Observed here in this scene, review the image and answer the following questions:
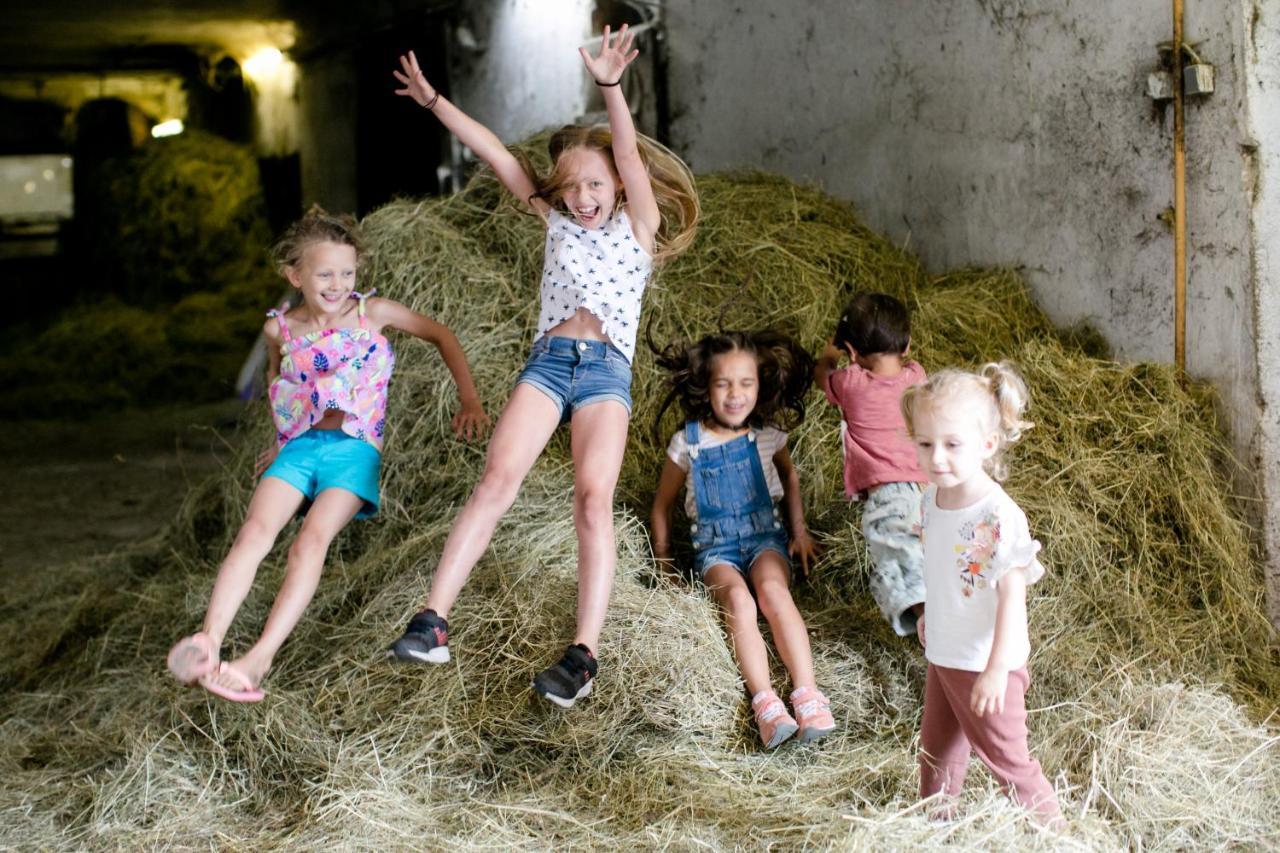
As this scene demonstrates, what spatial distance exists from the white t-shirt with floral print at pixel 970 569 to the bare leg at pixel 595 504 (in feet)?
2.68

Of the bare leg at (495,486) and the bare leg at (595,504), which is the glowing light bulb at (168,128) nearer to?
the bare leg at (495,486)

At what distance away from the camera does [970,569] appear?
2771 millimetres

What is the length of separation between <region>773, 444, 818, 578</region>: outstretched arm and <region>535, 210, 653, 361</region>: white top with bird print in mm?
648

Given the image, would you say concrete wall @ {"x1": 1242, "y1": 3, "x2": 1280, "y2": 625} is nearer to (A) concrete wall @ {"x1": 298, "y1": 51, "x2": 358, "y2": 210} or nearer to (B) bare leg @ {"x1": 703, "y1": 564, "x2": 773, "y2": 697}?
(B) bare leg @ {"x1": 703, "y1": 564, "x2": 773, "y2": 697}

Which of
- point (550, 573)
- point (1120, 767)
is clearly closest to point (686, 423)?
point (550, 573)

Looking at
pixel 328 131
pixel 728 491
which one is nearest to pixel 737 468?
pixel 728 491

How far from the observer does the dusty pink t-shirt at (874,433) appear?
12.2ft

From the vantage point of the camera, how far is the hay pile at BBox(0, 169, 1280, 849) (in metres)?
3.13

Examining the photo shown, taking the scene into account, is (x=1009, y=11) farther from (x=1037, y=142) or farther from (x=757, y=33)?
→ (x=757, y=33)

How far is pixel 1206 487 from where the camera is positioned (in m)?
3.90

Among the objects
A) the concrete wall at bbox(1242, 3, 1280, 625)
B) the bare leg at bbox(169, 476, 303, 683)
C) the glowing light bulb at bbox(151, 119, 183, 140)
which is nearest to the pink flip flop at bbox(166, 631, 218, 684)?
the bare leg at bbox(169, 476, 303, 683)

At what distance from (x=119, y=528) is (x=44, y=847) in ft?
12.0

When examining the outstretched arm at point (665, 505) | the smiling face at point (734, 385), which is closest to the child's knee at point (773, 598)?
the outstretched arm at point (665, 505)

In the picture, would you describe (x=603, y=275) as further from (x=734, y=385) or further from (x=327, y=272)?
(x=327, y=272)
